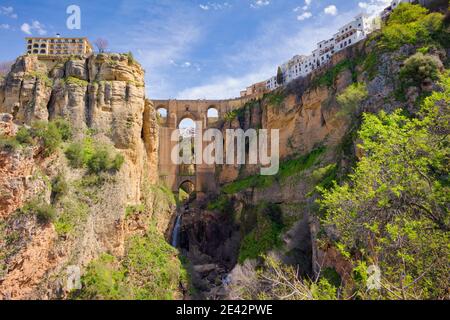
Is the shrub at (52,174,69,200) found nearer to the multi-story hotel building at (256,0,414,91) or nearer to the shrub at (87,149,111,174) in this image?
the shrub at (87,149,111,174)

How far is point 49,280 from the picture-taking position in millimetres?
17266

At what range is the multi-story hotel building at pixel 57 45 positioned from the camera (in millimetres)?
58381

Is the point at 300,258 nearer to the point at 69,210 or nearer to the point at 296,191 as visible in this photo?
the point at 296,191

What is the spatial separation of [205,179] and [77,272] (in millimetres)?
26244

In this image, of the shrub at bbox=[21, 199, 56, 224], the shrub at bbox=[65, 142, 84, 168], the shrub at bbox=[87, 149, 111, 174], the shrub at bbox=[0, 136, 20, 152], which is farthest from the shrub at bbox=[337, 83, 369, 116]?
the shrub at bbox=[0, 136, 20, 152]

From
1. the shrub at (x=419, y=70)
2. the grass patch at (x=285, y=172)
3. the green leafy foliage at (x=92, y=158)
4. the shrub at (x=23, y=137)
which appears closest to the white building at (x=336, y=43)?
the grass patch at (x=285, y=172)

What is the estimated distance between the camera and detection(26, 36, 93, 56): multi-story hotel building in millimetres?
58381

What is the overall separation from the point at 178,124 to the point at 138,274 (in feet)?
99.3

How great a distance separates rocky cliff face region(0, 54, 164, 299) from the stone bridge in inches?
424

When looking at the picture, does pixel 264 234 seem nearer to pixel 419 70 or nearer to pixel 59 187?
pixel 59 187

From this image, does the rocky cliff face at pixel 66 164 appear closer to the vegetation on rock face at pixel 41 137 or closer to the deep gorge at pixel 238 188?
the deep gorge at pixel 238 188

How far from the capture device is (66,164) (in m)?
21.6

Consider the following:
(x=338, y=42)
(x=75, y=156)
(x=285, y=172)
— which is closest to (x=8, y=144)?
(x=75, y=156)
